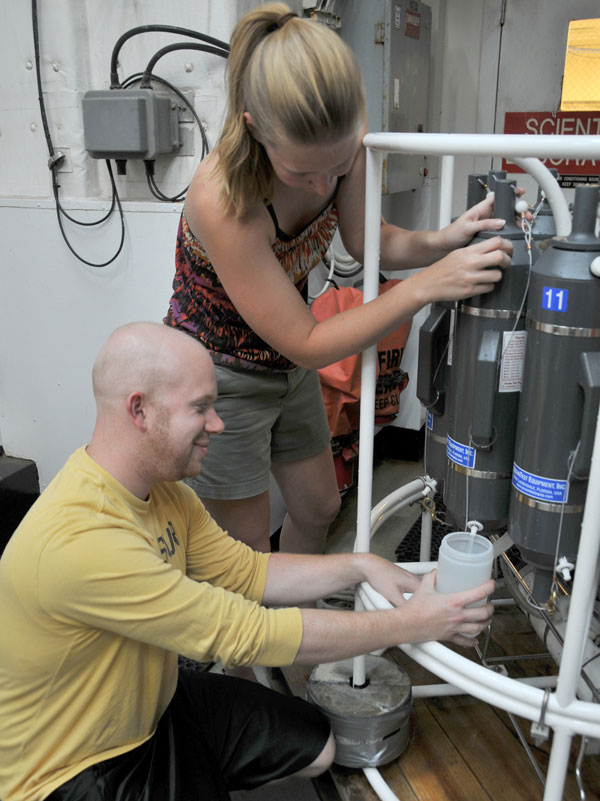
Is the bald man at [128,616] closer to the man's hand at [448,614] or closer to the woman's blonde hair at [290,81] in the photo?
the man's hand at [448,614]

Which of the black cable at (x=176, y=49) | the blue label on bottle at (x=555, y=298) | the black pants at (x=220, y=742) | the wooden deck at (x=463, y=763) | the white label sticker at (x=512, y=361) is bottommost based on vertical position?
the wooden deck at (x=463, y=763)

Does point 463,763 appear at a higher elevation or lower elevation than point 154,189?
lower

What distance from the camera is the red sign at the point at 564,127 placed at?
3.08 metres

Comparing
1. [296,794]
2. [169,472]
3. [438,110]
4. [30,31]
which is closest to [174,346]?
[169,472]

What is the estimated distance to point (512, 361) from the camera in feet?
3.67

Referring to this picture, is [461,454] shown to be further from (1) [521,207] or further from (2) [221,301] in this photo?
(2) [221,301]


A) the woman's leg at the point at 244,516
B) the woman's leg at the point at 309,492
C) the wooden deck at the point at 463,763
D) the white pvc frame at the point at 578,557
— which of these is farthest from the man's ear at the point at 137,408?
the wooden deck at the point at 463,763

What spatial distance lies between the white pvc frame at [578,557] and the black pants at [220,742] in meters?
0.35

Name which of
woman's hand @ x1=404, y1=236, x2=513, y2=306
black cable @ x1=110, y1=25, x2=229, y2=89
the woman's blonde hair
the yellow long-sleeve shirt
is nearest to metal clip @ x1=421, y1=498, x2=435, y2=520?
the yellow long-sleeve shirt

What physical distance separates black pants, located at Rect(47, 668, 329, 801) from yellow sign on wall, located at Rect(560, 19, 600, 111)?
8.36ft

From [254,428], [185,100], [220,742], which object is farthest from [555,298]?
[185,100]

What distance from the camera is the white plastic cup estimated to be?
119 centimetres

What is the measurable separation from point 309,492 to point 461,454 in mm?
652

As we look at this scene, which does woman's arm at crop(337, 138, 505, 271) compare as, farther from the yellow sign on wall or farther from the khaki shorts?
the yellow sign on wall
